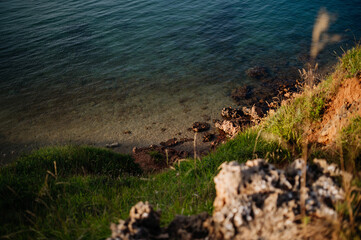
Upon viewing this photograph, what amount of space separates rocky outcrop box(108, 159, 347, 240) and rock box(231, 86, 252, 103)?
30.5 feet

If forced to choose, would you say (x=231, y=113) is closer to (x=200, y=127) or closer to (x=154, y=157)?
(x=200, y=127)

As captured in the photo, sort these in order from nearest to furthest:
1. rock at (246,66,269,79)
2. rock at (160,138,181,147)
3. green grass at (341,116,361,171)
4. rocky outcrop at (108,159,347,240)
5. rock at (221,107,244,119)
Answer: rocky outcrop at (108,159,347,240)
green grass at (341,116,361,171)
rock at (160,138,181,147)
rock at (221,107,244,119)
rock at (246,66,269,79)

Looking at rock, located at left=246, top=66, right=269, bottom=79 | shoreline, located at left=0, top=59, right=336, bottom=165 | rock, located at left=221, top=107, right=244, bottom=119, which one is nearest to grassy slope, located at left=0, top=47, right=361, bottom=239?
shoreline, located at left=0, top=59, right=336, bottom=165

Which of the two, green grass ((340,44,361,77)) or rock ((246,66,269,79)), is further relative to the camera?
rock ((246,66,269,79))

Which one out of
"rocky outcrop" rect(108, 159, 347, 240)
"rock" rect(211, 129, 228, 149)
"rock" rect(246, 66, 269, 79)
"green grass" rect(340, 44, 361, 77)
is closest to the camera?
"rocky outcrop" rect(108, 159, 347, 240)

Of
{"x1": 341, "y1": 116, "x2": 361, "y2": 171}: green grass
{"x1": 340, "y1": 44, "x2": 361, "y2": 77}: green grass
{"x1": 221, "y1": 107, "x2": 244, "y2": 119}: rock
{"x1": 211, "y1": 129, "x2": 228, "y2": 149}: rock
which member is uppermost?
{"x1": 340, "y1": 44, "x2": 361, "y2": 77}: green grass

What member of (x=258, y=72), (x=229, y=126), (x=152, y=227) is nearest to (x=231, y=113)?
(x=229, y=126)

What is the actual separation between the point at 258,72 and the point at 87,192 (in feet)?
39.1

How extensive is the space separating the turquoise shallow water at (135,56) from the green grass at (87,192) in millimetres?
4037

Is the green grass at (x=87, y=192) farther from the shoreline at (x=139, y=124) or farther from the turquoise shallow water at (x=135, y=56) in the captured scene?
the turquoise shallow water at (x=135, y=56)

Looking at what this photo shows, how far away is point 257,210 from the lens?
265 centimetres

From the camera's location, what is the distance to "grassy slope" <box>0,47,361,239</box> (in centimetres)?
372

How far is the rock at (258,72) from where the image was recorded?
45.3ft

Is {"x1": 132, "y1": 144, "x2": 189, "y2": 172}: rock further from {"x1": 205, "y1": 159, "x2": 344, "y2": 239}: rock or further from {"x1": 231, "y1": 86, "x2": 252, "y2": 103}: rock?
{"x1": 231, "y1": 86, "x2": 252, "y2": 103}: rock
